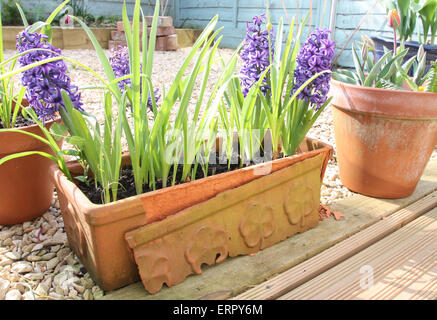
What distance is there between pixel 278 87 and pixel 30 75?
610 mm

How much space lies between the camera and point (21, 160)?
42.1 inches

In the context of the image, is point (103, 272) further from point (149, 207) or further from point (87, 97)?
point (87, 97)

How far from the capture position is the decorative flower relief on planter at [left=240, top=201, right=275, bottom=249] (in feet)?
3.17

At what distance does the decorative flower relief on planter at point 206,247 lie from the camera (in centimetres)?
88

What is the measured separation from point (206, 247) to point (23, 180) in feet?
1.98

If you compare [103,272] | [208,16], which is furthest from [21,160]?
[208,16]

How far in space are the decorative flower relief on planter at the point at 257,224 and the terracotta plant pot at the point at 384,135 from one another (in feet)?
1.65

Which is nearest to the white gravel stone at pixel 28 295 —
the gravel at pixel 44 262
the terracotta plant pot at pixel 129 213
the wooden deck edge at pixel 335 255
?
the gravel at pixel 44 262

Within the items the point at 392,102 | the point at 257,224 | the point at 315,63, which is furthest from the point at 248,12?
the point at 257,224

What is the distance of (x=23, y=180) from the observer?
109 centimetres
